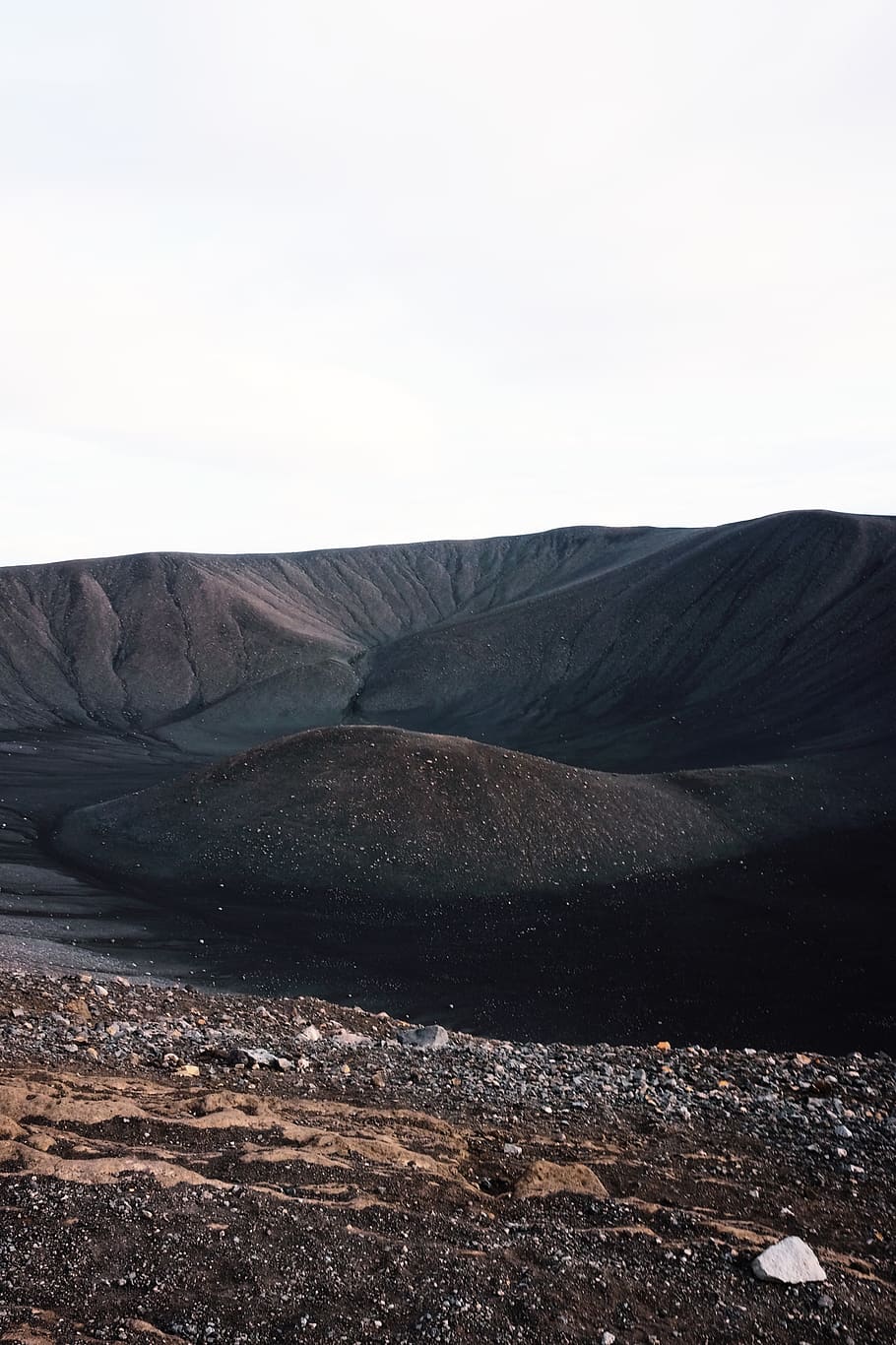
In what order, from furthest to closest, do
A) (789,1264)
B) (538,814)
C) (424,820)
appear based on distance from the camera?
(538,814) < (424,820) < (789,1264)

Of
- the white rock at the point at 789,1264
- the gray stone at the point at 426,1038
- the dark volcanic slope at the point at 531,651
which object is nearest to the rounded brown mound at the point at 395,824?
the gray stone at the point at 426,1038

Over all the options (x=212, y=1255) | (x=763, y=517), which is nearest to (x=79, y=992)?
(x=212, y=1255)

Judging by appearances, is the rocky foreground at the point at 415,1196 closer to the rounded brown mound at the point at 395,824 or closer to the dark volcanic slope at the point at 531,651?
the rounded brown mound at the point at 395,824

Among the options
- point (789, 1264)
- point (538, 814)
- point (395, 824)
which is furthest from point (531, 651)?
point (789, 1264)

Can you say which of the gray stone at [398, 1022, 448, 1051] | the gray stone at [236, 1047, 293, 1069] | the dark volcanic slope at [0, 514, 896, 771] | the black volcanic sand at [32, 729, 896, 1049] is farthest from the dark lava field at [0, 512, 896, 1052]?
the gray stone at [236, 1047, 293, 1069]

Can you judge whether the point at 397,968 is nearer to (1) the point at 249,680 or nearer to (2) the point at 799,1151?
(2) the point at 799,1151

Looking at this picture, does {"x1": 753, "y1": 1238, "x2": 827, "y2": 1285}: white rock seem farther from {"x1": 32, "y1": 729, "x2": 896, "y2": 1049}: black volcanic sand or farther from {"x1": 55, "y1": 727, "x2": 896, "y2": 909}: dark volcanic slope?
{"x1": 55, "y1": 727, "x2": 896, "y2": 909}: dark volcanic slope

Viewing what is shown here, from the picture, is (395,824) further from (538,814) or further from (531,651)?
→ (531,651)

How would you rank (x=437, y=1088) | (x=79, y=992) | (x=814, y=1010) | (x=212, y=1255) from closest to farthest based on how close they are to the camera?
(x=212, y=1255) < (x=437, y=1088) < (x=79, y=992) < (x=814, y=1010)
